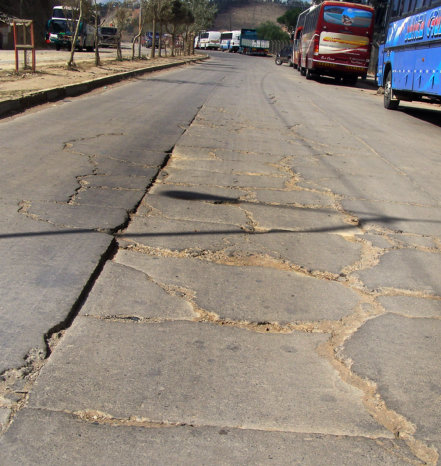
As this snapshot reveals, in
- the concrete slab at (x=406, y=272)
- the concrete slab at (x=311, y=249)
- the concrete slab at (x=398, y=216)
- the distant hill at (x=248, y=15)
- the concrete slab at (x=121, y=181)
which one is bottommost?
the concrete slab at (x=406, y=272)

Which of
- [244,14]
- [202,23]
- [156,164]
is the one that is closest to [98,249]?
[156,164]

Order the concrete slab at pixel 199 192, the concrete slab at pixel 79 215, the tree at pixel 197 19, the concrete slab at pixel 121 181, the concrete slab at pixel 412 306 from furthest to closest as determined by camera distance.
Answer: the tree at pixel 197 19 < the concrete slab at pixel 121 181 < the concrete slab at pixel 199 192 < the concrete slab at pixel 79 215 < the concrete slab at pixel 412 306

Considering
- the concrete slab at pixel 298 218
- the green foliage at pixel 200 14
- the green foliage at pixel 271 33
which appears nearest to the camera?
the concrete slab at pixel 298 218

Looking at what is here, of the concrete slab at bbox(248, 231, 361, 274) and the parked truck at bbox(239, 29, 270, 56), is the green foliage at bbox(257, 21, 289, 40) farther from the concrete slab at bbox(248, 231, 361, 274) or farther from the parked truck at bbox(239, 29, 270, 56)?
the concrete slab at bbox(248, 231, 361, 274)

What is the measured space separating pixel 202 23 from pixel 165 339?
60558mm

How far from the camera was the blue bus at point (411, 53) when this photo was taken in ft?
44.7

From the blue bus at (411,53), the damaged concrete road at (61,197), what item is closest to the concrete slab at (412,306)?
the damaged concrete road at (61,197)

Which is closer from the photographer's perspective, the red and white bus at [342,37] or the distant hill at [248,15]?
the red and white bus at [342,37]

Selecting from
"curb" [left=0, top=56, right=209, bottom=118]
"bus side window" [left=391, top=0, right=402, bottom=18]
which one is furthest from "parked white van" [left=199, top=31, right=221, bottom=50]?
"bus side window" [left=391, top=0, right=402, bottom=18]

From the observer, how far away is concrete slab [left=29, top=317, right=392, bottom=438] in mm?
2533

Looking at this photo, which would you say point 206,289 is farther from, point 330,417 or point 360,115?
point 360,115

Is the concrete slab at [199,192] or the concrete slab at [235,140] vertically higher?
the concrete slab at [235,140]

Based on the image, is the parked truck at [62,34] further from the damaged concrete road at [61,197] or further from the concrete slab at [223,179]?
the concrete slab at [223,179]

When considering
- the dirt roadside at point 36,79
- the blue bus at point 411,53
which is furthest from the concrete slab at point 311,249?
the blue bus at point 411,53
